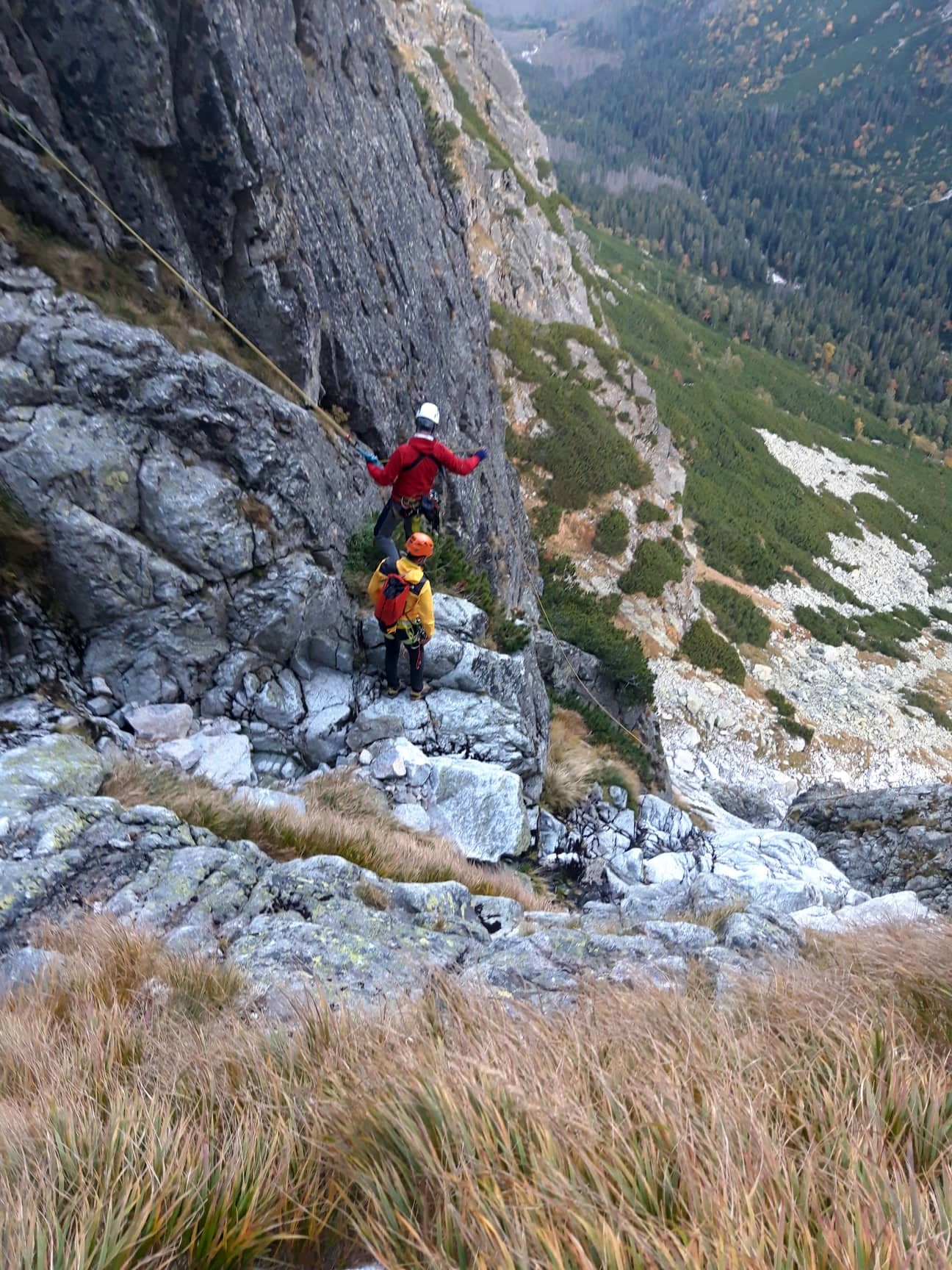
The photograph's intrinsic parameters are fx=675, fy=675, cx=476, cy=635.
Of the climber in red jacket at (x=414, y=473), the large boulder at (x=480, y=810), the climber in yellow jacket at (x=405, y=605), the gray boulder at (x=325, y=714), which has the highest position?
the climber in red jacket at (x=414, y=473)

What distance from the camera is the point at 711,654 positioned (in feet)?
79.5

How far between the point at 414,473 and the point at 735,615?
2272 cm

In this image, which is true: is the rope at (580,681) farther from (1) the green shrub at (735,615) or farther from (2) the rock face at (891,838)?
(1) the green shrub at (735,615)

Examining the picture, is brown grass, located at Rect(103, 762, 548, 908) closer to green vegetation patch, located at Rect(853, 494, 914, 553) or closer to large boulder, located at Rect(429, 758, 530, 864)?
large boulder, located at Rect(429, 758, 530, 864)

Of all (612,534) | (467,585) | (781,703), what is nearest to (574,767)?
(467,585)

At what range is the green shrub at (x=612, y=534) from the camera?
23562 millimetres

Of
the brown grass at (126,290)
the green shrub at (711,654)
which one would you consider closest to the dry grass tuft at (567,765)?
the brown grass at (126,290)

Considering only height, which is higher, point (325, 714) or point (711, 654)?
point (325, 714)

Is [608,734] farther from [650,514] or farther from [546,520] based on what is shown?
Result: [650,514]

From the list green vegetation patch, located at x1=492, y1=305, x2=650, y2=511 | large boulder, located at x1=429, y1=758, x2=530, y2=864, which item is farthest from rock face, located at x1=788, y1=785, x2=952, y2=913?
green vegetation patch, located at x1=492, y1=305, x2=650, y2=511

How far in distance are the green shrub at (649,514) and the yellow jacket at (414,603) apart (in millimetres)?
19947

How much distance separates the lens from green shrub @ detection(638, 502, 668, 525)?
84.8 ft

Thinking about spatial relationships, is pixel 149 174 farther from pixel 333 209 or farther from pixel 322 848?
pixel 322 848

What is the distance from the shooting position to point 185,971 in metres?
3.06
